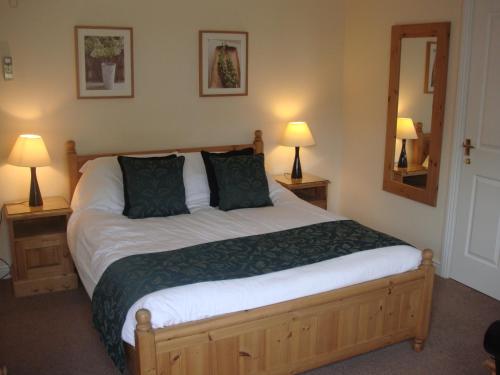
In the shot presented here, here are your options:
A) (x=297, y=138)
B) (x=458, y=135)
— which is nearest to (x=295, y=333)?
(x=458, y=135)

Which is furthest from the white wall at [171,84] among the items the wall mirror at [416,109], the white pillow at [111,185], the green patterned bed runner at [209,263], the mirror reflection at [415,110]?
the green patterned bed runner at [209,263]

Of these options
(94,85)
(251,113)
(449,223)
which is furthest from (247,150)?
(449,223)

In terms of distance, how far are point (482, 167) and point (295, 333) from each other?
1948 millimetres

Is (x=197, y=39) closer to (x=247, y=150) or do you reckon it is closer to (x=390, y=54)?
(x=247, y=150)

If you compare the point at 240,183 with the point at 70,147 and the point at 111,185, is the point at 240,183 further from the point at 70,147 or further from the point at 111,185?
the point at 70,147

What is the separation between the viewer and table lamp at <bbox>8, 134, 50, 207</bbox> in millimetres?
3711

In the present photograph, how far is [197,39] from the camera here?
14.3 feet

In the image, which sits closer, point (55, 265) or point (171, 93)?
point (55, 265)

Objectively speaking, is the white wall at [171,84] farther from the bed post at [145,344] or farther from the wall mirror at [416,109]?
the bed post at [145,344]

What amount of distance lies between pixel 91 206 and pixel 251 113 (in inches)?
65.1

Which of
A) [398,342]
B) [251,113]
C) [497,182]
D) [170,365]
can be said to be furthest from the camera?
[251,113]

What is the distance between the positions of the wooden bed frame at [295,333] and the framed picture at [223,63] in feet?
7.45

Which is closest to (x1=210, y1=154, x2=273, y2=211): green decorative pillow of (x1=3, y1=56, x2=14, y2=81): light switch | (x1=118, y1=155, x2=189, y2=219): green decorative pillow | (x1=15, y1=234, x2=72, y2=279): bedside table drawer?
(x1=118, y1=155, x2=189, y2=219): green decorative pillow

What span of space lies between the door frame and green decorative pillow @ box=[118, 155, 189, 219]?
1936 mm
